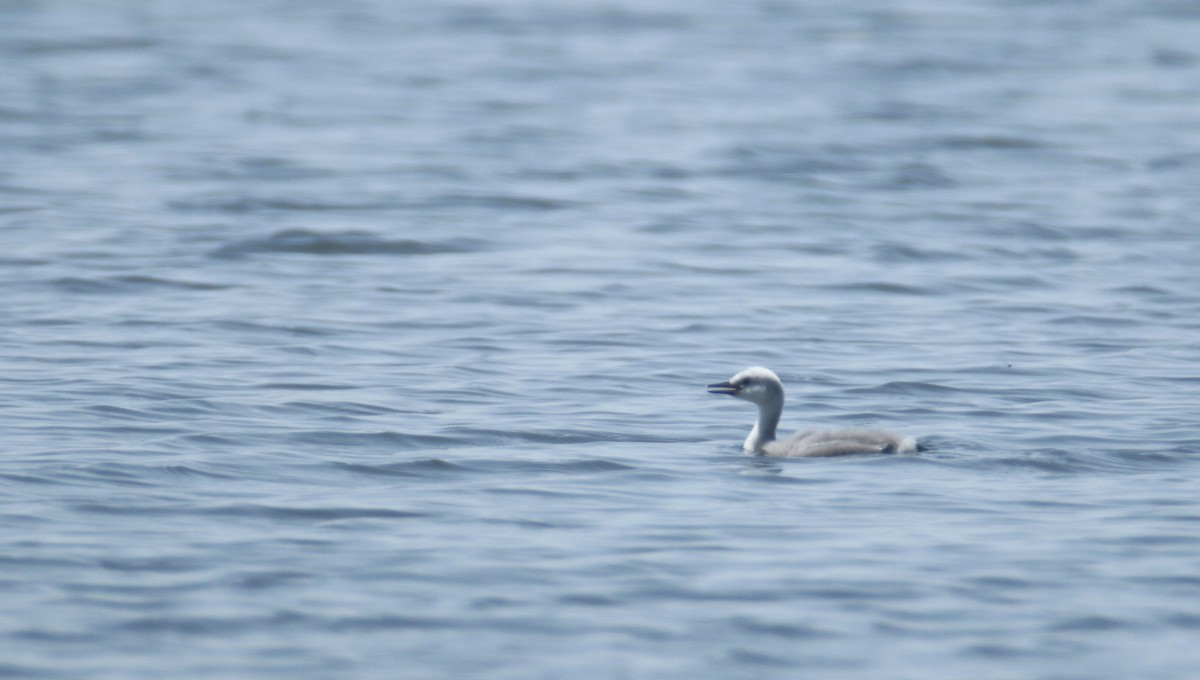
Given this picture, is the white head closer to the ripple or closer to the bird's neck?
the bird's neck

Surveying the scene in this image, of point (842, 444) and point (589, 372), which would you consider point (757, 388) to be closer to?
point (842, 444)

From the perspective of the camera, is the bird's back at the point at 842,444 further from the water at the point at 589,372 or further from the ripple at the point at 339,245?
the ripple at the point at 339,245

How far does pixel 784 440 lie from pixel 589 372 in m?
2.63

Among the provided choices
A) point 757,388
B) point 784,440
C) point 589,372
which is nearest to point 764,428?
point 784,440

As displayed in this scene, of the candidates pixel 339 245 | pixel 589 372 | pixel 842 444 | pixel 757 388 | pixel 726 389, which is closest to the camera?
pixel 842 444

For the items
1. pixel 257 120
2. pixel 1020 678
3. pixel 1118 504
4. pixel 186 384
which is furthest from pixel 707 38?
pixel 1020 678

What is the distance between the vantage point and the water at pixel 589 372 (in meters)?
8.46

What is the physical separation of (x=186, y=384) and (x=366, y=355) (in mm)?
1667

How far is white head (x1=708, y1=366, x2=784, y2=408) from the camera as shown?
39.1ft

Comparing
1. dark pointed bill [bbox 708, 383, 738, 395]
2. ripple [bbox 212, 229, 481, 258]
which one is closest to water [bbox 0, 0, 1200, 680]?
ripple [bbox 212, 229, 481, 258]

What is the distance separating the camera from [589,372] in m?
14.1

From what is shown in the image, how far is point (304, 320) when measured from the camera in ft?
51.8

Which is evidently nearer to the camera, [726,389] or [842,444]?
[842,444]

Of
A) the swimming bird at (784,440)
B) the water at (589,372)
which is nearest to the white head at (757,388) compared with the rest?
the swimming bird at (784,440)
